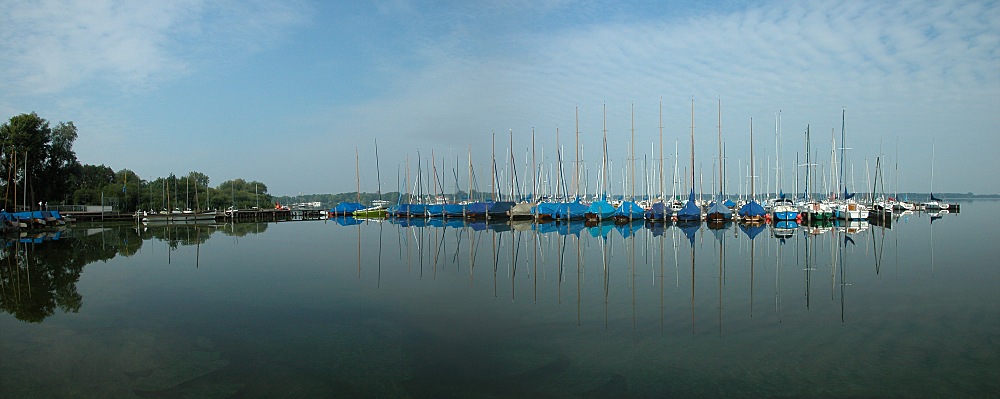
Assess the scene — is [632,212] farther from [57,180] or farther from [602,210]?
[57,180]

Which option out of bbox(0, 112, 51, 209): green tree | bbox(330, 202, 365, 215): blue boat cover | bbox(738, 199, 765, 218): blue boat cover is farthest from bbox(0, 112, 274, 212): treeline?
bbox(738, 199, 765, 218): blue boat cover

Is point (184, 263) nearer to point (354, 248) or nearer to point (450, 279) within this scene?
point (354, 248)

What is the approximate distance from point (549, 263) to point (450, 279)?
438 cm

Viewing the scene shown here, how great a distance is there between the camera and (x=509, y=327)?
10953mm

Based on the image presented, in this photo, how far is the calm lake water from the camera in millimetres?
7949

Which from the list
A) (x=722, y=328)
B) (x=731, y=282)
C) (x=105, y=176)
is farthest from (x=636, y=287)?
(x=105, y=176)

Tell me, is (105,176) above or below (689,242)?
above

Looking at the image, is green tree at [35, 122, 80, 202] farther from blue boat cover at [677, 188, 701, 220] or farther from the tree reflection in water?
blue boat cover at [677, 188, 701, 220]

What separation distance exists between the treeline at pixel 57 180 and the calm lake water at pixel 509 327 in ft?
139

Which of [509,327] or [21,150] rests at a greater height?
[21,150]

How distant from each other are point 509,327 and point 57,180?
65816 millimetres

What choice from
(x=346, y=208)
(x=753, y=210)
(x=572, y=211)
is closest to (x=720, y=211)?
Answer: (x=753, y=210)

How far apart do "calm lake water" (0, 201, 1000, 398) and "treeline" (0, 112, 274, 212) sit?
42276mm

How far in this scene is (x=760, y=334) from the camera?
33.9 feet
